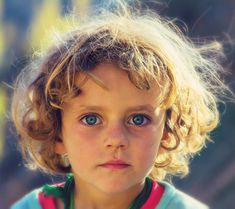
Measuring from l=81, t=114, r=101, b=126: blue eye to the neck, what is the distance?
267 millimetres

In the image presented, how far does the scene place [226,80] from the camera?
15.2 feet

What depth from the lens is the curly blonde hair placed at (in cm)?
273

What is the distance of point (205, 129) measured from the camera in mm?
3076

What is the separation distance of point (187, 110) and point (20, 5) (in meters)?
2.21

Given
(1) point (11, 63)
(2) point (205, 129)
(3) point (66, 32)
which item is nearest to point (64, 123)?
(3) point (66, 32)

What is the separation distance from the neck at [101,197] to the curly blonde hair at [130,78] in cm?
16

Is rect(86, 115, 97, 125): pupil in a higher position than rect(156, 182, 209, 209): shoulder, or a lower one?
higher

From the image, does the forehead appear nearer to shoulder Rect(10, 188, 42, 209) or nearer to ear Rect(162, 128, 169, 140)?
ear Rect(162, 128, 169, 140)

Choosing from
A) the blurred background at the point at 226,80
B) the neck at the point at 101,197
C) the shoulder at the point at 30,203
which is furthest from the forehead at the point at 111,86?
the blurred background at the point at 226,80

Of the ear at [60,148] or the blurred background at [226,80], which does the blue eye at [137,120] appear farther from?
the blurred background at [226,80]

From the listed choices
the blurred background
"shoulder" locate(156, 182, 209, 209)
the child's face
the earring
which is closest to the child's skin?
the child's face

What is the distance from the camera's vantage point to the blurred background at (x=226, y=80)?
15.4 feet

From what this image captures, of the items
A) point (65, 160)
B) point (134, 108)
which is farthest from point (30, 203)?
point (134, 108)

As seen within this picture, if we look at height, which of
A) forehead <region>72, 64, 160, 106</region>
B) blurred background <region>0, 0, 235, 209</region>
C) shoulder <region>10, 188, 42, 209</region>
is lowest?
shoulder <region>10, 188, 42, 209</region>
